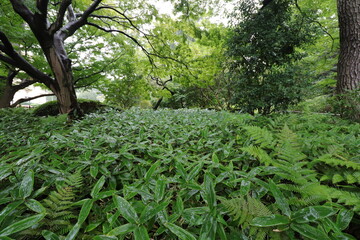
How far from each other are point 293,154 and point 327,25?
825 cm

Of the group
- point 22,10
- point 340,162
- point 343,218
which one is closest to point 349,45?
point 340,162

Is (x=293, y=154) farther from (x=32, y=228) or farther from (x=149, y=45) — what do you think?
(x=149, y=45)

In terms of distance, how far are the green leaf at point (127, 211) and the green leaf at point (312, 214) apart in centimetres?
61

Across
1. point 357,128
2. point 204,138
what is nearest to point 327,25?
point 357,128

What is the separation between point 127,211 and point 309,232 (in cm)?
68

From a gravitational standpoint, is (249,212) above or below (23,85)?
below

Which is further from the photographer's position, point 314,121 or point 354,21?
point 354,21

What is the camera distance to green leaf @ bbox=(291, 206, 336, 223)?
52 centimetres

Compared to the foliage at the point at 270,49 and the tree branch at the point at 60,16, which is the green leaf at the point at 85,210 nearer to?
the tree branch at the point at 60,16

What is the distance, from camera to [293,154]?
2.70ft

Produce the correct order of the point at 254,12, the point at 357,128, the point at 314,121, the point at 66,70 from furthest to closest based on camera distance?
1. the point at 254,12
2. the point at 66,70
3. the point at 314,121
4. the point at 357,128

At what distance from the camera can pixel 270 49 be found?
4211 mm

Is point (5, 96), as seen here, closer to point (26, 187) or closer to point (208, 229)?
point (26, 187)

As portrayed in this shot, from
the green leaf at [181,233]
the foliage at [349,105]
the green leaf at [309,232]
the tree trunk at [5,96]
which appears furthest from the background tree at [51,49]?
the foliage at [349,105]
